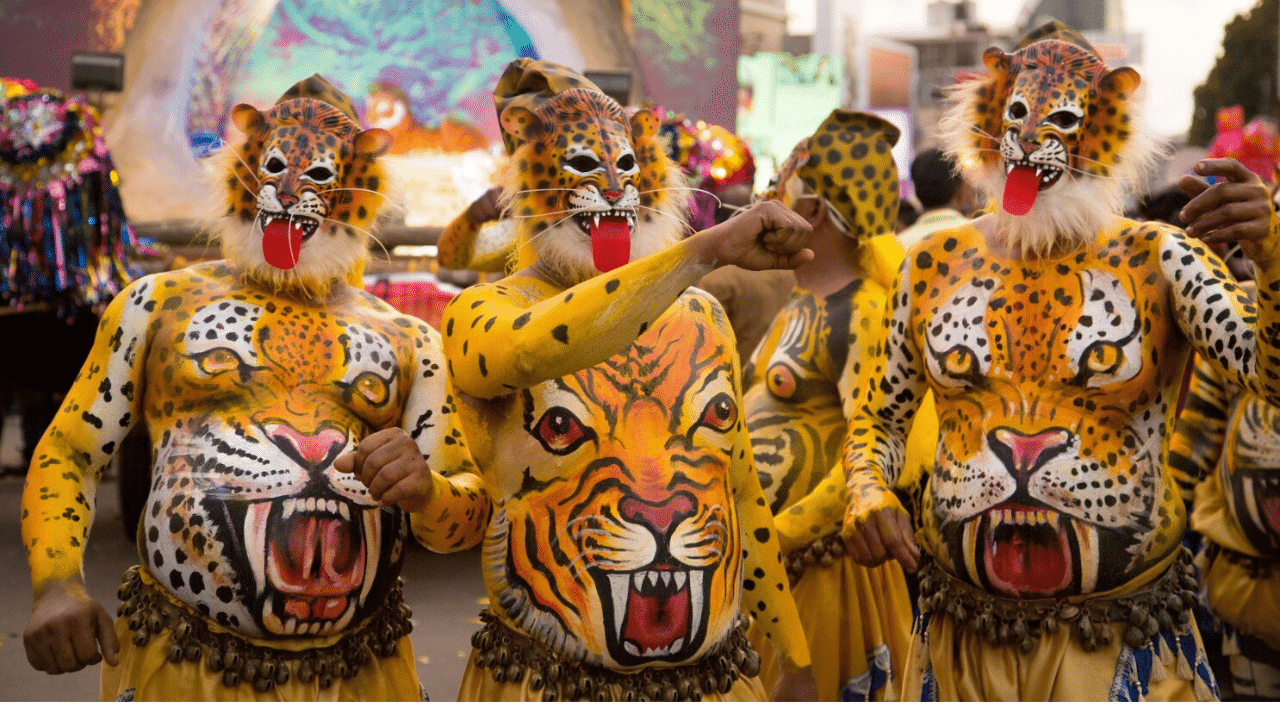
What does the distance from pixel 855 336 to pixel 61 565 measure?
1.98 meters

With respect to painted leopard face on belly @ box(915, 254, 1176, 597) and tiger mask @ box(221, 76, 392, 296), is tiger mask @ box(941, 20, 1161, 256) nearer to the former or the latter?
painted leopard face on belly @ box(915, 254, 1176, 597)

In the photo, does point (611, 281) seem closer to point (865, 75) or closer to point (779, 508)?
point (779, 508)

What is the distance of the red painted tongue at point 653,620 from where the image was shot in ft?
7.78

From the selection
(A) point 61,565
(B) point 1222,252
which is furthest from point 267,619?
(B) point 1222,252

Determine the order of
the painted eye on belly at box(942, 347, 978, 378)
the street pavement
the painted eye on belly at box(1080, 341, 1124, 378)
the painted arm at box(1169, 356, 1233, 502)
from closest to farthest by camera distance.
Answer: the painted eye on belly at box(1080, 341, 1124, 378) < the painted eye on belly at box(942, 347, 978, 378) < the painted arm at box(1169, 356, 1233, 502) < the street pavement

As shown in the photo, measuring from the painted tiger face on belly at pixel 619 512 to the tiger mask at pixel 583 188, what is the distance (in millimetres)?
201

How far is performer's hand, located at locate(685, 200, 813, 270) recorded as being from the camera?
2.08 metres

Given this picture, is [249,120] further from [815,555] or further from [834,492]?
[815,555]

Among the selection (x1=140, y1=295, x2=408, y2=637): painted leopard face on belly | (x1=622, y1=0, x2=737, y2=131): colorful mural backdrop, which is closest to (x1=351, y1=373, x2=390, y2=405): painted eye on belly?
(x1=140, y1=295, x2=408, y2=637): painted leopard face on belly

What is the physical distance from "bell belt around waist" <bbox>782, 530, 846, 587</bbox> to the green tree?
15.5 metres

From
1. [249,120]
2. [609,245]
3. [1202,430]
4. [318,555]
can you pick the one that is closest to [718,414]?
[609,245]

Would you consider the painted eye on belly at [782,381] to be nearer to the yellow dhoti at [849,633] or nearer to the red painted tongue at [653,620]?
the yellow dhoti at [849,633]

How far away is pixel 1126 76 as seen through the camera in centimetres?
270

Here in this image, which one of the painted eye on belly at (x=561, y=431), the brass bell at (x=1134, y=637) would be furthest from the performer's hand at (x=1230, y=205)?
the painted eye on belly at (x=561, y=431)
